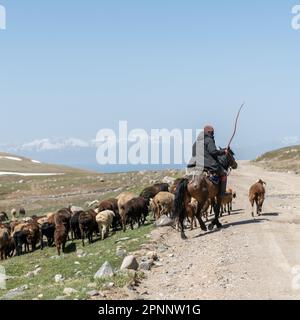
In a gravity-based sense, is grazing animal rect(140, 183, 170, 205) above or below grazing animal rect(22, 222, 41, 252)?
above

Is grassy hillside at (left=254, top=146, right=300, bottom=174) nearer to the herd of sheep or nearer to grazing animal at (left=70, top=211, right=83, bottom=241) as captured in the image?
the herd of sheep

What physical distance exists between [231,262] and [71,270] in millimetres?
5627

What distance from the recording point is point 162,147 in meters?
24.5

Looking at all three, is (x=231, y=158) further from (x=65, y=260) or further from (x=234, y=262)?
(x=65, y=260)

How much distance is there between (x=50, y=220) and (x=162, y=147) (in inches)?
273

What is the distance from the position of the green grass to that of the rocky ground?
741 mm

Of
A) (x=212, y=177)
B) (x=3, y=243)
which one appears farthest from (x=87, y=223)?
(x=212, y=177)

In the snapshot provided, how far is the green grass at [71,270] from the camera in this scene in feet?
39.3

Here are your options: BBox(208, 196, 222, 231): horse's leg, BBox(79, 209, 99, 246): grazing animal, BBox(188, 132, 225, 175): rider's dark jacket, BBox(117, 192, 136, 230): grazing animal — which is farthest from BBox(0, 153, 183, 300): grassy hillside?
BBox(188, 132, 225, 175): rider's dark jacket

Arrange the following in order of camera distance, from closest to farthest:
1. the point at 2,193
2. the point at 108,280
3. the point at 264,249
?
the point at 108,280, the point at 264,249, the point at 2,193

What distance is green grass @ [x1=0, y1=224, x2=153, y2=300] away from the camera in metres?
12.0

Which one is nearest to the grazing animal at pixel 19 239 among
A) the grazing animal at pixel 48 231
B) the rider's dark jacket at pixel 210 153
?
the grazing animal at pixel 48 231
